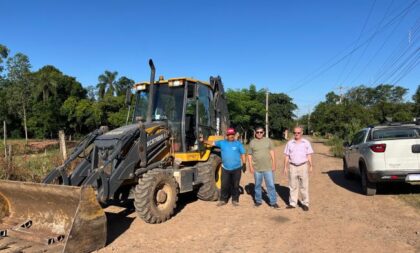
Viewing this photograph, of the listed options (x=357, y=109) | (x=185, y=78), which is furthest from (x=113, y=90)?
(x=185, y=78)

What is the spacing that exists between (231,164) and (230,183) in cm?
49

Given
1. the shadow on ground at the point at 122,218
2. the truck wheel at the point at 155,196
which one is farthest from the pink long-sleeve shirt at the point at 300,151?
the shadow on ground at the point at 122,218

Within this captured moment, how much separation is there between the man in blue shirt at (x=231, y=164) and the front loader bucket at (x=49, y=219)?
3.59 m

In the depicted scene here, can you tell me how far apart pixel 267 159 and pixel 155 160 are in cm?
246

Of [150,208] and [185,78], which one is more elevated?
[185,78]

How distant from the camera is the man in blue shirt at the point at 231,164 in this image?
8836 mm

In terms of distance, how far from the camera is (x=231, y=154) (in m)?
8.83

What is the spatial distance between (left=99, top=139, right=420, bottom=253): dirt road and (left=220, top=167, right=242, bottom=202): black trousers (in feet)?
0.83

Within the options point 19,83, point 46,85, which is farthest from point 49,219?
point 46,85

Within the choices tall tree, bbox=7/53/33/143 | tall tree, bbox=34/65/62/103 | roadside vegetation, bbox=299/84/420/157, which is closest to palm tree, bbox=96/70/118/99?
tall tree, bbox=34/65/62/103

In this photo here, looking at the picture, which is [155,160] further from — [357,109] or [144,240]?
[357,109]

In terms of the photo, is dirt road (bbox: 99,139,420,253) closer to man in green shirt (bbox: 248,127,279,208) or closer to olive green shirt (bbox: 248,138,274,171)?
man in green shirt (bbox: 248,127,279,208)

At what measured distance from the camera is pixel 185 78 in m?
8.78

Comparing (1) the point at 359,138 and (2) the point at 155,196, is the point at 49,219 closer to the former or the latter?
(2) the point at 155,196
